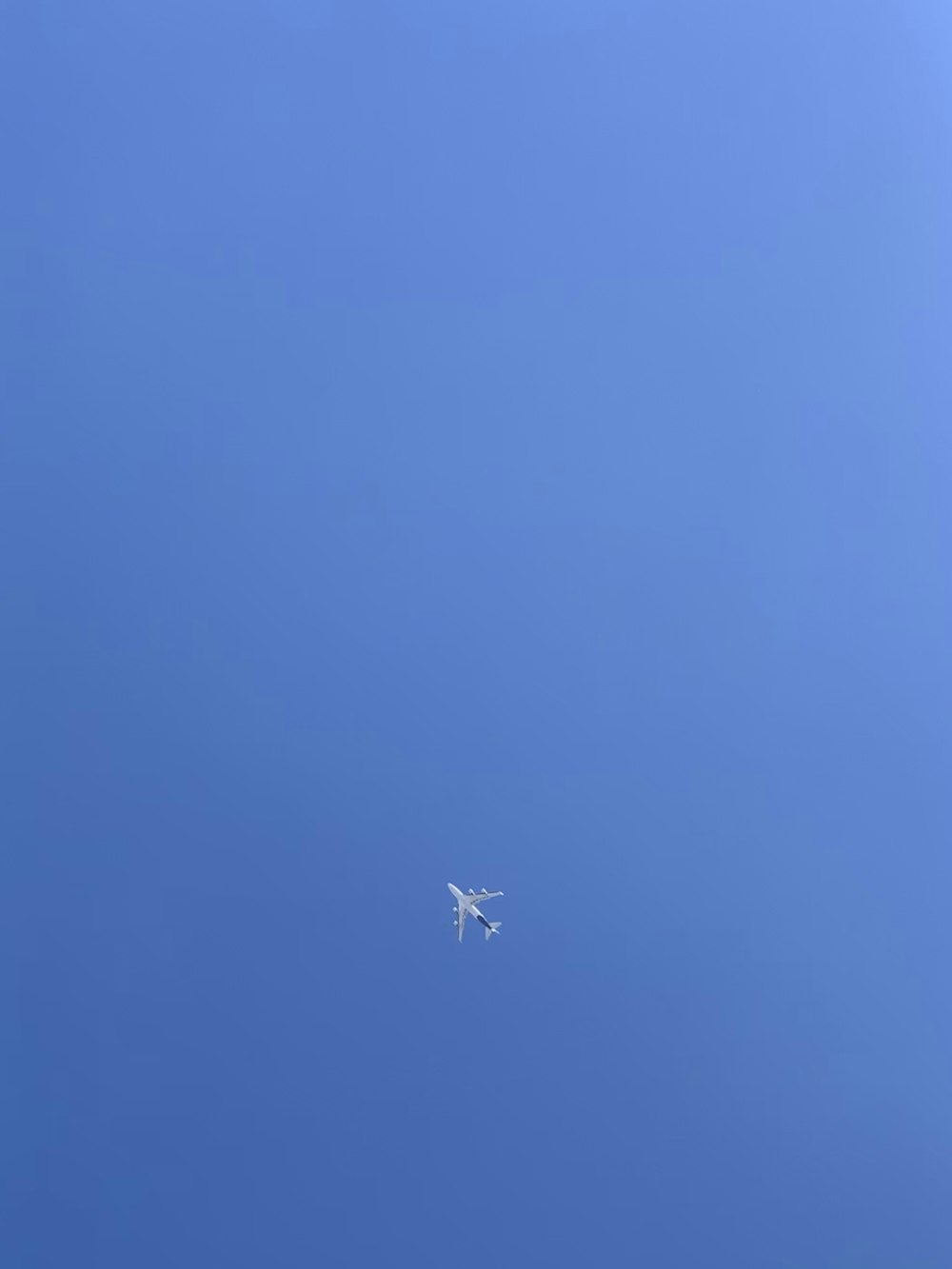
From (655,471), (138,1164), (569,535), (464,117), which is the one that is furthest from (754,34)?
(138,1164)

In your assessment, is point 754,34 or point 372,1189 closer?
point 372,1189

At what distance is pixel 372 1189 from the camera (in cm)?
1128

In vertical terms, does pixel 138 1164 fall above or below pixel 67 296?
below

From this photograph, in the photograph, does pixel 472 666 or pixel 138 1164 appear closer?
pixel 138 1164

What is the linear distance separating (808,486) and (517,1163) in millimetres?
7189

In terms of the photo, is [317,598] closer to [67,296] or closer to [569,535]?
[569,535]

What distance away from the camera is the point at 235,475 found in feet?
38.8

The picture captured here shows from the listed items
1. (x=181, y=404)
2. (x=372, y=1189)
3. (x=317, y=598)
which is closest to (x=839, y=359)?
(x=317, y=598)

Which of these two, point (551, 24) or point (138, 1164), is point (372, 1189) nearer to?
point (138, 1164)

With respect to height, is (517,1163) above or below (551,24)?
below

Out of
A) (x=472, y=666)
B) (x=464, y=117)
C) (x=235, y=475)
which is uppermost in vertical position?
(x=464, y=117)

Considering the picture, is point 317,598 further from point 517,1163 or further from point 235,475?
point 517,1163

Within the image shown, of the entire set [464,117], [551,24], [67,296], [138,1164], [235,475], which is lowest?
[138,1164]

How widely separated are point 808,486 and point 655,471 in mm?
1561
